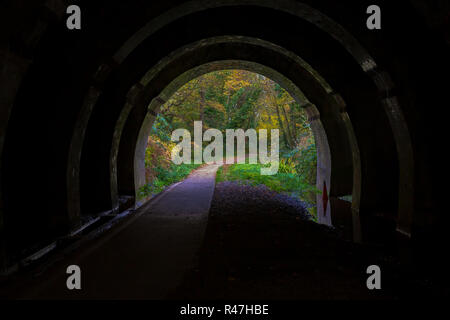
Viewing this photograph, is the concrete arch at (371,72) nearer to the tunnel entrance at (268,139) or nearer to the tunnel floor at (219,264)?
the tunnel floor at (219,264)

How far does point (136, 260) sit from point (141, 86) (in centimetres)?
666

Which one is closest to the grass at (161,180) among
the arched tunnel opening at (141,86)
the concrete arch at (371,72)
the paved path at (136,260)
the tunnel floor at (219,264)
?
the arched tunnel opening at (141,86)

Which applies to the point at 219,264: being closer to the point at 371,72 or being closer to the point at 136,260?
the point at 136,260

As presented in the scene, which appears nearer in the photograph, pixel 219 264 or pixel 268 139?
pixel 219 264

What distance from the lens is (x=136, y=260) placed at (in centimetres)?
456

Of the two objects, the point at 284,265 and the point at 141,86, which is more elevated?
the point at 141,86

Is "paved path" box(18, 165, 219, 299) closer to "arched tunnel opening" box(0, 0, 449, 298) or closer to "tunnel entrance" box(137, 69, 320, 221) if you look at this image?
"arched tunnel opening" box(0, 0, 449, 298)

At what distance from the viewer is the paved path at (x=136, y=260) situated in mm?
3547

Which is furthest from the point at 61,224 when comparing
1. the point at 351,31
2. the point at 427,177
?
the point at 427,177

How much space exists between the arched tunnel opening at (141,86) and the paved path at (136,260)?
0.05 meters

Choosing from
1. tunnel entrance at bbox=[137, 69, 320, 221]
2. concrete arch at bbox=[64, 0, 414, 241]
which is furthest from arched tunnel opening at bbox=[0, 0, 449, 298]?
tunnel entrance at bbox=[137, 69, 320, 221]

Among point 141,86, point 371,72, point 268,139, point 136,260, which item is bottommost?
point 136,260

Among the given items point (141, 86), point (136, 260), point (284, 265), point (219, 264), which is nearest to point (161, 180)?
point (141, 86)
